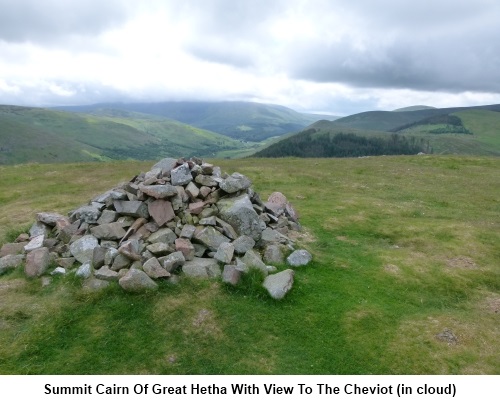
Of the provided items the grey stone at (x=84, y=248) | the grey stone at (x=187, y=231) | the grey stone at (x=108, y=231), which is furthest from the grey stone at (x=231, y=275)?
the grey stone at (x=84, y=248)

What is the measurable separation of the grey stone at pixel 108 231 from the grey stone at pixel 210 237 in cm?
376

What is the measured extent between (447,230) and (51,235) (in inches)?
979

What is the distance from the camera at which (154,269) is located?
16.2 metres

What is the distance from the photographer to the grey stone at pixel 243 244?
1830 cm

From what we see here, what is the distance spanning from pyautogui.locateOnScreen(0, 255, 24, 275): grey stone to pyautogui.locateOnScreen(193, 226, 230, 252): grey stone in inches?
342

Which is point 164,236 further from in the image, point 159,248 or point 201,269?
point 201,269

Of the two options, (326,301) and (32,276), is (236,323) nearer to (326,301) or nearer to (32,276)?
(326,301)

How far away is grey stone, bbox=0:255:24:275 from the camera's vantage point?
713 inches

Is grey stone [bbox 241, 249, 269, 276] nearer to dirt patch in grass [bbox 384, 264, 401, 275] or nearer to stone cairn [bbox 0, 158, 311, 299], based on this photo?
stone cairn [bbox 0, 158, 311, 299]

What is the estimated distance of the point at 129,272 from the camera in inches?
619

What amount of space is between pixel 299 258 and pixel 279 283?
3.01 metres

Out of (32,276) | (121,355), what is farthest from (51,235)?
(121,355)

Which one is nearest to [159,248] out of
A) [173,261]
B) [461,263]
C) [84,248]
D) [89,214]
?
[173,261]

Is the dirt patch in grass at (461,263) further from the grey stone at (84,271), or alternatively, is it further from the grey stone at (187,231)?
the grey stone at (84,271)
